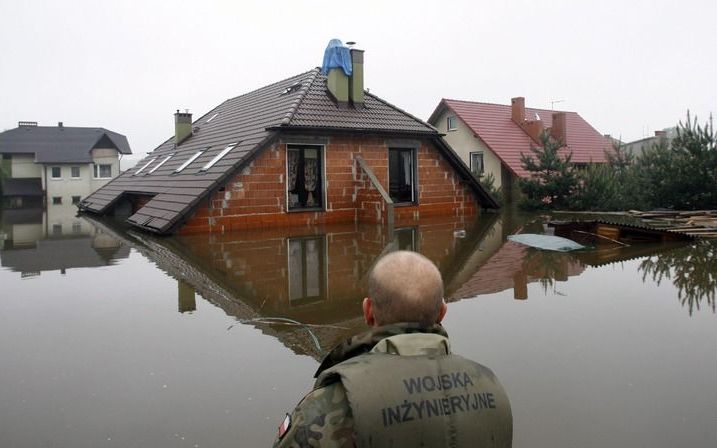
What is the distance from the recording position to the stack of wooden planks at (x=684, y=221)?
1197 cm

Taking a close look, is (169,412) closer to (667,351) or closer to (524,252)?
(667,351)

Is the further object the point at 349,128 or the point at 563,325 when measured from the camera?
the point at 349,128

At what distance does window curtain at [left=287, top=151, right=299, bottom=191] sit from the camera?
49.5ft

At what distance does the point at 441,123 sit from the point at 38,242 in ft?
68.3

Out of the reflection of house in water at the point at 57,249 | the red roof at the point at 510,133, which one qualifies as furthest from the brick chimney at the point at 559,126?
the reflection of house in water at the point at 57,249

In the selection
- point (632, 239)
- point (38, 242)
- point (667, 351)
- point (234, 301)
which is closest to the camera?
point (667, 351)

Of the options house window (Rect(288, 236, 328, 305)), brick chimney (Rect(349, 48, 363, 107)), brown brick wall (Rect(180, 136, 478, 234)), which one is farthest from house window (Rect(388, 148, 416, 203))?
house window (Rect(288, 236, 328, 305))

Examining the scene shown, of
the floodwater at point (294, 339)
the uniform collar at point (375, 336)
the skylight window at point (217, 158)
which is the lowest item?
the floodwater at point (294, 339)

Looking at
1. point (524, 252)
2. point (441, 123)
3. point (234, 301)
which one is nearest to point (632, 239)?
point (524, 252)

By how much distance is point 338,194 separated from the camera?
51.1ft

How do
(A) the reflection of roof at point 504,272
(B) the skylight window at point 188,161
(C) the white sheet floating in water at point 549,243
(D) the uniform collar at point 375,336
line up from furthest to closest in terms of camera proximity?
1. (B) the skylight window at point 188,161
2. (C) the white sheet floating in water at point 549,243
3. (A) the reflection of roof at point 504,272
4. (D) the uniform collar at point 375,336

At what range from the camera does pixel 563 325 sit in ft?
17.8

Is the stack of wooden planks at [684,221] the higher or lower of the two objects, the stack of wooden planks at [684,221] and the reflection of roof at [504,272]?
the higher

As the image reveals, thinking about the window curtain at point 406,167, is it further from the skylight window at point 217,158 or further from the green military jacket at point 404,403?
the green military jacket at point 404,403
